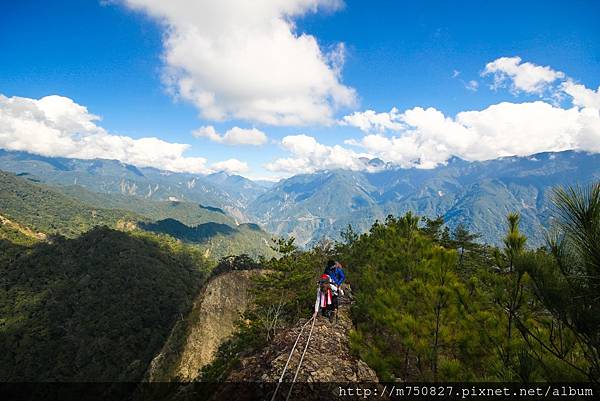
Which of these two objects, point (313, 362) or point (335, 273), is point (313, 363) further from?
point (335, 273)

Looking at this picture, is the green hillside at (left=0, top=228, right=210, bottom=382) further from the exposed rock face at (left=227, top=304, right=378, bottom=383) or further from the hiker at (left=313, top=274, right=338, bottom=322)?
the exposed rock face at (left=227, top=304, right=378, bottom=383)

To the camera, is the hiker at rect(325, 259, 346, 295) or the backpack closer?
the backpack

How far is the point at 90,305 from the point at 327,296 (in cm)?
11776

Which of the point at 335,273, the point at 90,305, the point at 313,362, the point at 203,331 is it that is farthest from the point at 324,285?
the point at 90,305

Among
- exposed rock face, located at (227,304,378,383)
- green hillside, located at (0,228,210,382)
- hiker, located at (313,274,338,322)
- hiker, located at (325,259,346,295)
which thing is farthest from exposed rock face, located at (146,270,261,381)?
exposed rock face, located at (227,304,378,383)

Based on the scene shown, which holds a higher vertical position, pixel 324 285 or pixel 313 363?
pixel 324 285

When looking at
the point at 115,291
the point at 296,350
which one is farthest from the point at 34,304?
the point at 296,350

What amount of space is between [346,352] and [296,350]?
1.81 m

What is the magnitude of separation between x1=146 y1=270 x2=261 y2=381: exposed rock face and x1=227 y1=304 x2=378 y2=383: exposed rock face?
47797mm

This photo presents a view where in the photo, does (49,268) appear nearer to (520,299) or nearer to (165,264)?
(165,264)

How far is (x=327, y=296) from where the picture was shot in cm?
1370

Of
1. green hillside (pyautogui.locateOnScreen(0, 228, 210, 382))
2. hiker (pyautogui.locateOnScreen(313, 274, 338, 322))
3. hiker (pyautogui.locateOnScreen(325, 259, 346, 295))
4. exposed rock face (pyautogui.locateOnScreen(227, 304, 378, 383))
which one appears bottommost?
green hillside (pyautogui.locateOnScreen(0, 228, 210, 382))

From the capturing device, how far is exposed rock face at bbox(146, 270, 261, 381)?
6391cm

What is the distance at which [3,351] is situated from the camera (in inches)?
3450
